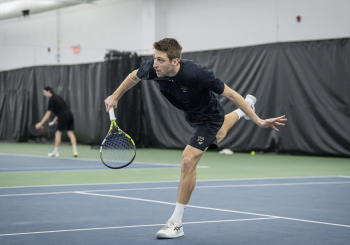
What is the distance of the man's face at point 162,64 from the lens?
395cm

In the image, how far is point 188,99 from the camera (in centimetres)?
424

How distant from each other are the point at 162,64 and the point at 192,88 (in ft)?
1.08

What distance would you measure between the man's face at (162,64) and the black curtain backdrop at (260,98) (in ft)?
28.2

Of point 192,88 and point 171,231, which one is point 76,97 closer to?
point 192,88

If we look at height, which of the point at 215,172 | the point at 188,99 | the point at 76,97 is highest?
the point at 188,99

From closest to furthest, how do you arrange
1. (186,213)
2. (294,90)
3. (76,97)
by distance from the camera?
(186,213) < (294,90) < (76,97)

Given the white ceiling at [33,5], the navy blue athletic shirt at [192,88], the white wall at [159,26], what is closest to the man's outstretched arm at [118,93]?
the navy blue athletic shirt at [192,88]

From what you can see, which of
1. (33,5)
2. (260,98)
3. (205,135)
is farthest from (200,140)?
(33,5)

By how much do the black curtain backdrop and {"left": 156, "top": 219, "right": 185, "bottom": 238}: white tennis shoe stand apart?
844 centimetres

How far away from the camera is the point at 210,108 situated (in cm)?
441

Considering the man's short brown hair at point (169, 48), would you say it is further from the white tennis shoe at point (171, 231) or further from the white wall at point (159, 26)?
the white wall at point (159, 26)

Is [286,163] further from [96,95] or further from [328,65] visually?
A: [96,95]

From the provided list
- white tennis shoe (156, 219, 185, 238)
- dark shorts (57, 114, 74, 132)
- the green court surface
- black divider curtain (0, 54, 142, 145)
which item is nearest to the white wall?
black divider curtain (0, 54, 142, 145)

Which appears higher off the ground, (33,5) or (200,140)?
(33,5)
